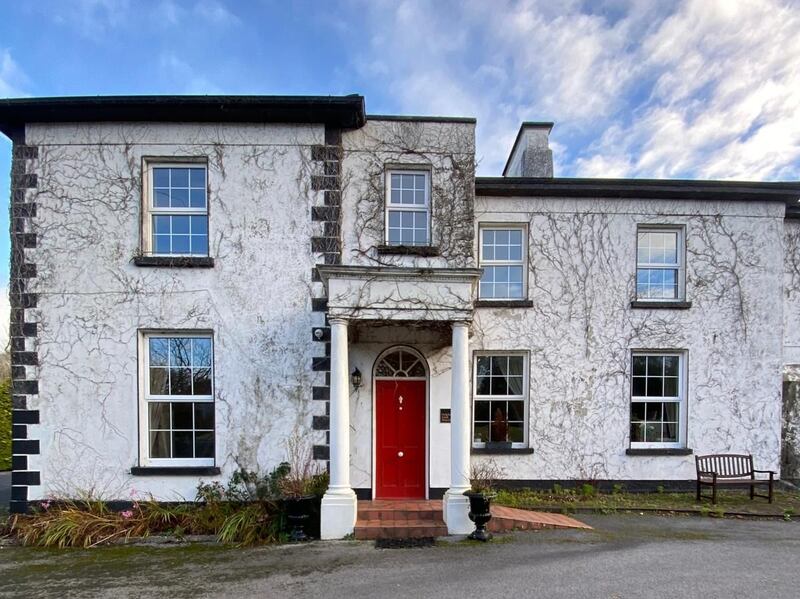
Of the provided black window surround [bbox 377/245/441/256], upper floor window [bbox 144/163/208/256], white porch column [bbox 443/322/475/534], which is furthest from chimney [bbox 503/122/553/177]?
upper floor window [bbox 144/163/208/256]

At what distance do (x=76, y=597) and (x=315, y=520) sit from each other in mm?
2810

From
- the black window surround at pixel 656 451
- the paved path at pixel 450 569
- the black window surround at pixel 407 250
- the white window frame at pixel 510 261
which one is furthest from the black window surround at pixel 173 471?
the black window surround at pixel 656 451

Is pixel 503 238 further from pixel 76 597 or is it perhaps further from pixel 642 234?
pixel 76 597

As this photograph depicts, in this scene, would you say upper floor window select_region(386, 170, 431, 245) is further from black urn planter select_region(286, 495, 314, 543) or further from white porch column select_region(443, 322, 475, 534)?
black urn planter select_region(286, 495, 314, 543)

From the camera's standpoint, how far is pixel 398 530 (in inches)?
242

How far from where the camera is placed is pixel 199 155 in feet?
23.2

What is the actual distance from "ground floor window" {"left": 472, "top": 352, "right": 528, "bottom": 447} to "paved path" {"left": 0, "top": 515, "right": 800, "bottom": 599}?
2.19 meters

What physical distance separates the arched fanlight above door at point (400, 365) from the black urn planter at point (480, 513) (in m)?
2.34

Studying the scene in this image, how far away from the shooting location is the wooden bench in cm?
778

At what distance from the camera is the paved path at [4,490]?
787 centimetres

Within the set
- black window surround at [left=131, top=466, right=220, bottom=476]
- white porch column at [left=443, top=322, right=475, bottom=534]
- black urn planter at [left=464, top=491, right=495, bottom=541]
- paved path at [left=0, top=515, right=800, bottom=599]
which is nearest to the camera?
paved path at [left=0, top=515, right=800, bottom=599]

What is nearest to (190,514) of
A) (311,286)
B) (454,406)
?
(311,286)

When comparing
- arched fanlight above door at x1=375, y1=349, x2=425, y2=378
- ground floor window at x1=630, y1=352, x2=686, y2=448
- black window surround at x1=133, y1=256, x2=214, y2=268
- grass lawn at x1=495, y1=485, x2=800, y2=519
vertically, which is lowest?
grass lawn at x1=495, y1=485, x2=800, y2=519

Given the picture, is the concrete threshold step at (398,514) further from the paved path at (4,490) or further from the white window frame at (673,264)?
the paved path at (4,490)
